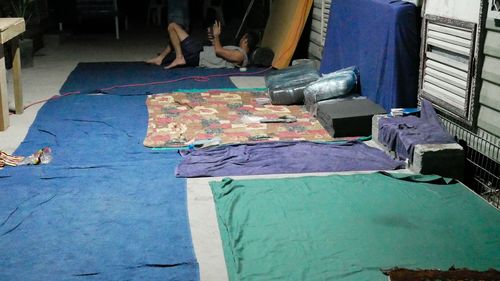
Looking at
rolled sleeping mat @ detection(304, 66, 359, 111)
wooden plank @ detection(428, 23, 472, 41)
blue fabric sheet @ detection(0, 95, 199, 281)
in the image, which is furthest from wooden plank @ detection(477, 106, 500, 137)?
blue fabric sheet @ detection(0, 95, 199, 281)

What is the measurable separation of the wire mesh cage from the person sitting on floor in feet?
15.0

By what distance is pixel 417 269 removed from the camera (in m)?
3.05

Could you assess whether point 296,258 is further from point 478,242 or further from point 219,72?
point 219,72

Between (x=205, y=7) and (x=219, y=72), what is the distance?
19.9ft

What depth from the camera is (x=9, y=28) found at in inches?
221

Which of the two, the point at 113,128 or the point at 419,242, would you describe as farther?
the point at 113,128

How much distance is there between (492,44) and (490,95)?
13.5 inches

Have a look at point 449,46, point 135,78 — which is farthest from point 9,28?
point 449,46

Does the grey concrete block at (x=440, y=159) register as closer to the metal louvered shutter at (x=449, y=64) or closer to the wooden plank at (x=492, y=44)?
the metal louvered shutter at (x=449, y=64)

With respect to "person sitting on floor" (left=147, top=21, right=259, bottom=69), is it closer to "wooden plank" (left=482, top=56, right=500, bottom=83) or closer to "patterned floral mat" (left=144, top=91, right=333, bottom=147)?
"patterned floral mat" (left=144, top=91, right=333, bottom=147)

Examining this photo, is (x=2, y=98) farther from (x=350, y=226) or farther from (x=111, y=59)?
(x=111, y=59)

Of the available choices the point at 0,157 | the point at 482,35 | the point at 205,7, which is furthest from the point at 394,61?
the point at 205,7

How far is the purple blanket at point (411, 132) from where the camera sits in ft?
14.4

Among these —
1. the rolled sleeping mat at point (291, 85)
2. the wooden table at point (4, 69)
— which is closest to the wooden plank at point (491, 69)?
the rolled sleeping mat at point (291, 85)
